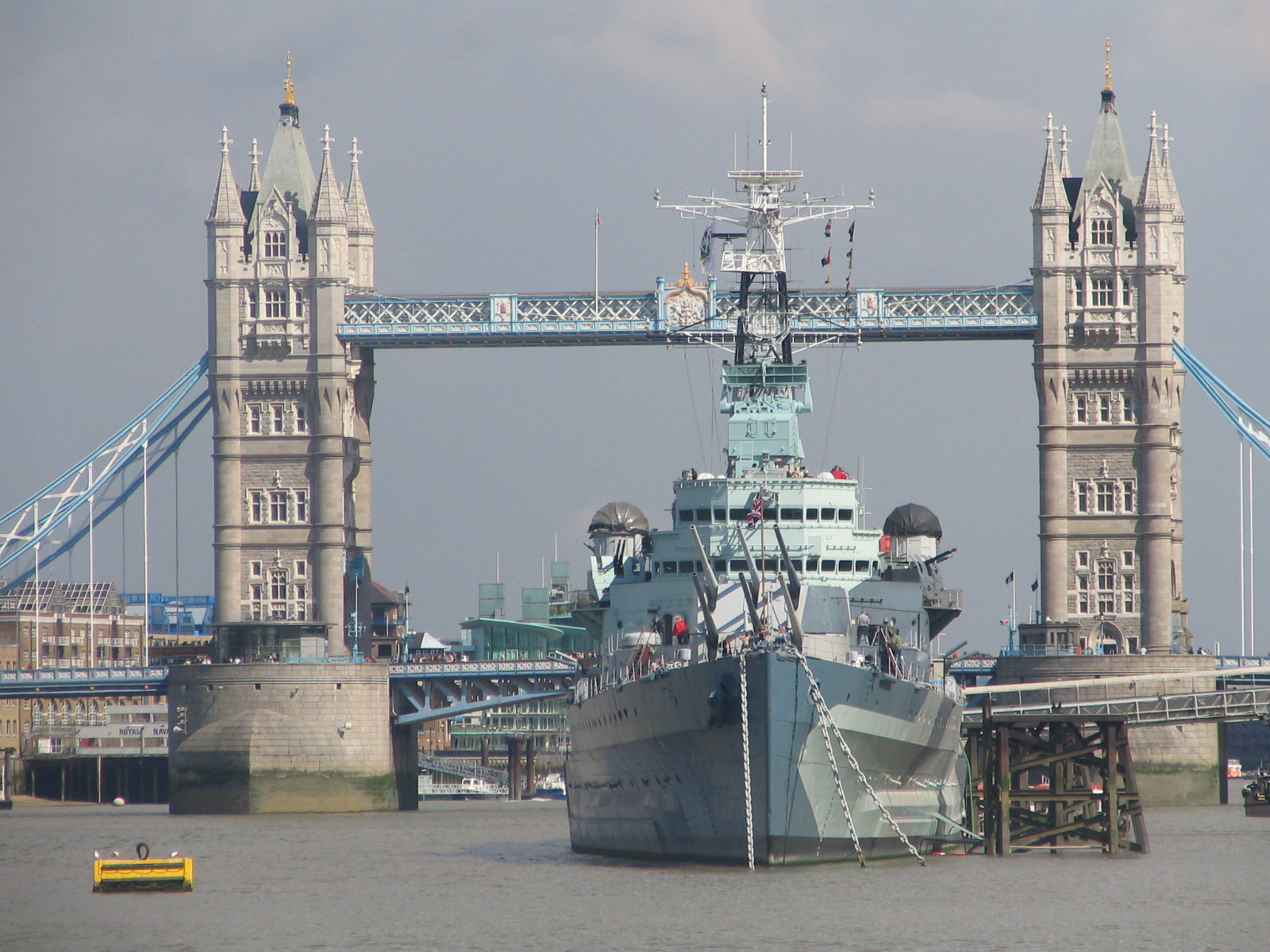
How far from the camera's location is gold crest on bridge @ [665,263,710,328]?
3962 inches

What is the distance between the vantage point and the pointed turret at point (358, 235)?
105500 mm

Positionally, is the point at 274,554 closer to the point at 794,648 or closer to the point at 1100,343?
the point at 1100,343

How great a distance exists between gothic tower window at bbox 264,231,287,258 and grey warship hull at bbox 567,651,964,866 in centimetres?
5059

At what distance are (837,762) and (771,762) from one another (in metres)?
2.17

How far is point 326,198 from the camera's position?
10231cm

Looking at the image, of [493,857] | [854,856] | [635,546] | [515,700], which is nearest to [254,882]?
[493,857]

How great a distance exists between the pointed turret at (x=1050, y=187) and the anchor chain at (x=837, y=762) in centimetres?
5167

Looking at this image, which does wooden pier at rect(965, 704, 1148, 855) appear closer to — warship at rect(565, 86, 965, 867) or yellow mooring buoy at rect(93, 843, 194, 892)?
warship at rect(565, 86, 965, 867)

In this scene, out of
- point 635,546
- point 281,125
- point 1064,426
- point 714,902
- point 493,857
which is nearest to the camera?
point 714,902

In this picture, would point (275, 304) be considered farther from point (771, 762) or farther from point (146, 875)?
point (771, 762)

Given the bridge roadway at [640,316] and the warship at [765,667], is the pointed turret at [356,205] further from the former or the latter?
the warship at [765,667]

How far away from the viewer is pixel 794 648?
48.1 meters

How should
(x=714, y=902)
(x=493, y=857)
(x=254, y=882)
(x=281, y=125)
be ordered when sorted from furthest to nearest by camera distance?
(x=281, y=125) < (x=493, y=857) < (x=254, y=882) < (x=714, y=902)

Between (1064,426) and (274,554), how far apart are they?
106 ft
